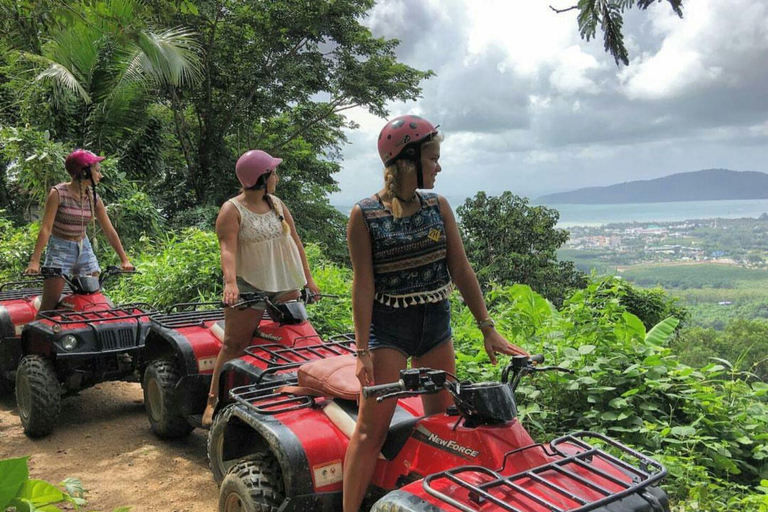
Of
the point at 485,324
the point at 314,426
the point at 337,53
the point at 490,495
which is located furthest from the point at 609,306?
the point at 337,53

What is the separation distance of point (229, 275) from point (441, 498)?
8.40 ft

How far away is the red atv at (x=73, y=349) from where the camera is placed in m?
5.27

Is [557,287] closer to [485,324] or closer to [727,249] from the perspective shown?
[485,324]

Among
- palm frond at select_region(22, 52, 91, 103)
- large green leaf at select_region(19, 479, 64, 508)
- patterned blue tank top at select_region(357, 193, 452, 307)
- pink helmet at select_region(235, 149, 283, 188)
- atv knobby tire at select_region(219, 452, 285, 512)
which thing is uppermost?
palm frond at select_region(22, 52, 91, 103)

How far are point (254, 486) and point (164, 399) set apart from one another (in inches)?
86.5

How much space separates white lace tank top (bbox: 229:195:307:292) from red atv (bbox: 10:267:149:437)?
4.87 feet

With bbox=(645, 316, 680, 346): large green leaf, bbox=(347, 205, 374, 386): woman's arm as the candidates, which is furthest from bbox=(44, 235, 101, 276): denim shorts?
bbox=(645, 316, 680, 346): large green leaf

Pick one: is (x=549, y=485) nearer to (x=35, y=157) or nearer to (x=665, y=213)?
(x=35, y=157)

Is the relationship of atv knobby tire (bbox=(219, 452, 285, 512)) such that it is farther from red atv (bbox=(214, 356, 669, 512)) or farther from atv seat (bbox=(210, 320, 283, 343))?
atv seat (bbox=(210, 320, 283, 343))

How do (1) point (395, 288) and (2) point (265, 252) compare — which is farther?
(2) point (265, 252)

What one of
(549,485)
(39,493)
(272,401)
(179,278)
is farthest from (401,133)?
(179,278)

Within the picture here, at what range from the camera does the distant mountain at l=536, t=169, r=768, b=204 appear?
10024 centimetres

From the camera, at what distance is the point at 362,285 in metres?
2.80

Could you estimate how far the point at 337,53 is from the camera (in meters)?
19.0
